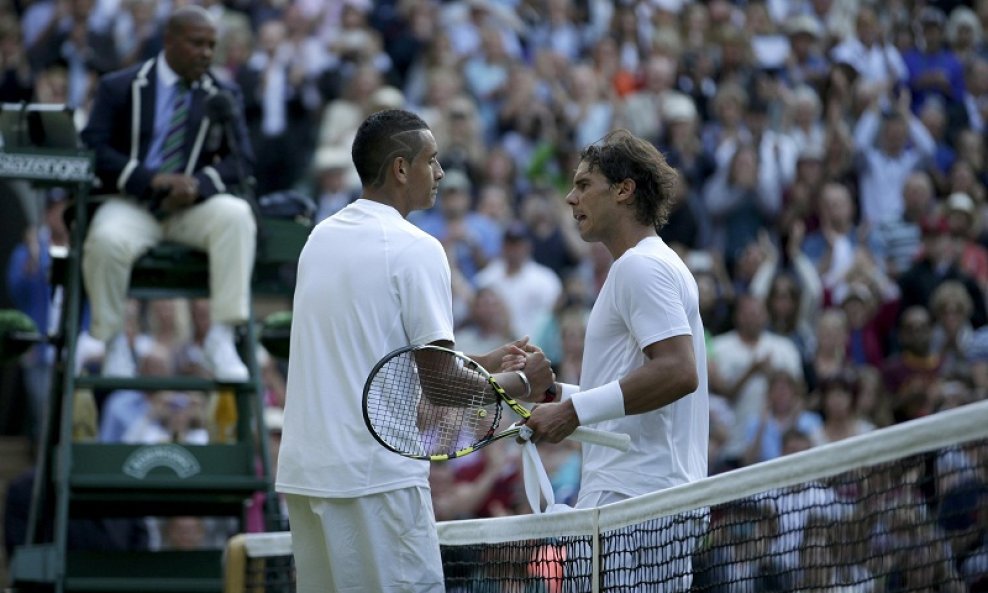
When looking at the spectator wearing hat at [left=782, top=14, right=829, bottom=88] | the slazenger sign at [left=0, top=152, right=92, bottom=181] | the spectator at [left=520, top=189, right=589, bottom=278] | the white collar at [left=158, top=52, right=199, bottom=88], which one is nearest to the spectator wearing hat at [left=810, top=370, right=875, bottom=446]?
the spectator at [left=520, top=189, right=589, bottom=278]

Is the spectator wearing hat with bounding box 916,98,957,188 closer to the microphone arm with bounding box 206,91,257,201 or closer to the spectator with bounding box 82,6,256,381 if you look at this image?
the microphone arm with bounding box 206,91,257,201

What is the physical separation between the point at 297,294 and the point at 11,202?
9766mm

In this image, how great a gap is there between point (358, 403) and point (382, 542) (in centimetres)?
40

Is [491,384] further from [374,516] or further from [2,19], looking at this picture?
[2,19]

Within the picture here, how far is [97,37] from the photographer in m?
15.6

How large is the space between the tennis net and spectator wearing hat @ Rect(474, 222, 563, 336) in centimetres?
726

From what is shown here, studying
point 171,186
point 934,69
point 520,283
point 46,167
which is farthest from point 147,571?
point 934,69

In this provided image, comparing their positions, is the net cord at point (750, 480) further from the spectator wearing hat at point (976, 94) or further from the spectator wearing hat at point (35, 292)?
the spectator wearing hat at point (976, 94)

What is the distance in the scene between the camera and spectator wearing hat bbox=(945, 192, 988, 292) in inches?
555

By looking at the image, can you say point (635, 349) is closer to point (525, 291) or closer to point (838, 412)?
point (838, 412)

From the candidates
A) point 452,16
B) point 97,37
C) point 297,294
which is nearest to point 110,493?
point 297,294

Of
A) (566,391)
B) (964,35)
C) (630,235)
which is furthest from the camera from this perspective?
(964,35)

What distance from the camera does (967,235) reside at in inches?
563

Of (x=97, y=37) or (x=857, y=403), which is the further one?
(x=97, y=37)
